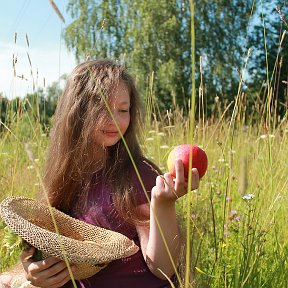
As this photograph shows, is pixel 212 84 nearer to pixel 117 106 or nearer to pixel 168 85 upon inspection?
pixel 168 85

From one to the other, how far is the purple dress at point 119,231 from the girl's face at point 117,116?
0.33ft

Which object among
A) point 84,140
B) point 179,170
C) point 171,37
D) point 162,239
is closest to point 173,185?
point 179,170

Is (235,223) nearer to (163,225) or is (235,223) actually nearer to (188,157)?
(163,225)

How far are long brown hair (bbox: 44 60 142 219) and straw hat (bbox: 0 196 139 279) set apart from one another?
0.50ft

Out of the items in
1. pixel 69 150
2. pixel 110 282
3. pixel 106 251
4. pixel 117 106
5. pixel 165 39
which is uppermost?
pixel 165 39

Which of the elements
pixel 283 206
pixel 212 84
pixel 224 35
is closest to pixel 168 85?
pixel 212 84

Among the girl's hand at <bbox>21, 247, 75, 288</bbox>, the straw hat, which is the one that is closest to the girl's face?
the straw hat

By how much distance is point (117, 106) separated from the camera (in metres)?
1.35

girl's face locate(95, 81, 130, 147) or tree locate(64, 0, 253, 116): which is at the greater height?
tree locate(64, 0, 253, 116)

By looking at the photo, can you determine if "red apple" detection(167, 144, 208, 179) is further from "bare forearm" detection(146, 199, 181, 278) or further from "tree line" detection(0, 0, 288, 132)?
"tree line" detection(0, 0, 288, 132)

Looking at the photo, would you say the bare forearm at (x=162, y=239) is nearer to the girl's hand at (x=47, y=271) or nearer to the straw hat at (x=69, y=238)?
the straw hat at (x=69, y=238)

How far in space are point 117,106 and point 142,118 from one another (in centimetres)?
19

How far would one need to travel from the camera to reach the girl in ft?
3.84

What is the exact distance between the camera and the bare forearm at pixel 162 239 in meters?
1.07
